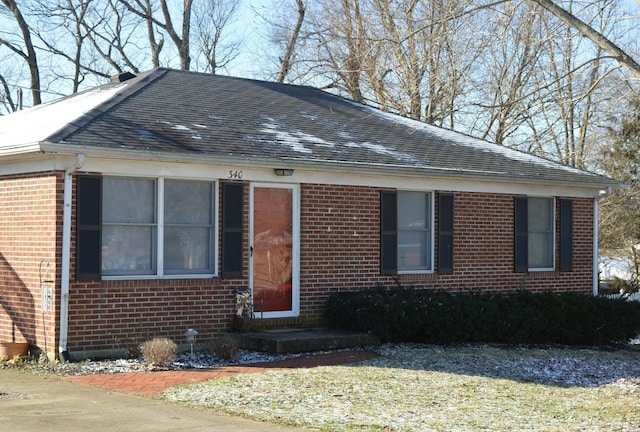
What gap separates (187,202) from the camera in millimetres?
14133

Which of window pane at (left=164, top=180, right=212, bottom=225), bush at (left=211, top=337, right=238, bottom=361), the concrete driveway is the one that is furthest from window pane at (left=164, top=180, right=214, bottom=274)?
the concrete driveway

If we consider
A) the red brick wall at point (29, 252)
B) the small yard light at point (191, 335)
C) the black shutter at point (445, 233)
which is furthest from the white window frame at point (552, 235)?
the red brick wall at point (29, 252)

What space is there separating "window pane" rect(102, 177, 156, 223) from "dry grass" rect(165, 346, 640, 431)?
338cm

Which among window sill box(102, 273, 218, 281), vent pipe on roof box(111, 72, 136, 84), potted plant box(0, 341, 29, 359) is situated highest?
vent pipe on roof box(111, 72, 136, 84)

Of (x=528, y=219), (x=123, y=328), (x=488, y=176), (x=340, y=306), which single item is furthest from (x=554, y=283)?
(x=123, y=328)

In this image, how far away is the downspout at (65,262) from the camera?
12680 millimetres

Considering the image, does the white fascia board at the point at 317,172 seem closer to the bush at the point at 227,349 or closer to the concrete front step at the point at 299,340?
the concrete front step at the point at 299,340

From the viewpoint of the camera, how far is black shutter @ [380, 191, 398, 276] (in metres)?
16.2

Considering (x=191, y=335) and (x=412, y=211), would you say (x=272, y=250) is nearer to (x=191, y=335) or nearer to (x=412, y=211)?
(x=191, y=335)

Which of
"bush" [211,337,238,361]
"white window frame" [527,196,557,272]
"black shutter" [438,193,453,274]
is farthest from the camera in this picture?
"white window frame" [527,196,557,272]

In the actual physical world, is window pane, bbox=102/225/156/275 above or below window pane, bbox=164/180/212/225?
below

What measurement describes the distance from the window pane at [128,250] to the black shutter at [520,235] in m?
7.60

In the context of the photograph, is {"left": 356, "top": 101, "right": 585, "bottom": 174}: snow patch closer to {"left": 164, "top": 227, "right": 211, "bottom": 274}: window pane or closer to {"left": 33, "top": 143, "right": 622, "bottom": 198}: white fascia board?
{"left": 33, "top": 143, "right": 622, "bottom": 198}: white fascia board

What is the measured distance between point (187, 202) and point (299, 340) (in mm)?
2669
